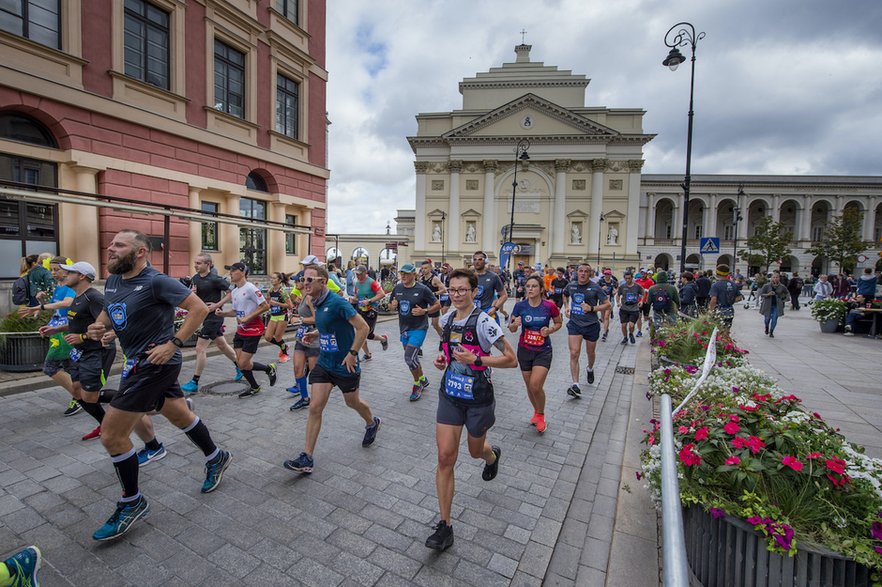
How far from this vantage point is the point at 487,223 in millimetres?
52219

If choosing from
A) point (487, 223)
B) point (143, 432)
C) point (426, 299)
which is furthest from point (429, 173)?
Answer: point (143, 432)

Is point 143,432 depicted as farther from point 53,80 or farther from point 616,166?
point 616,166

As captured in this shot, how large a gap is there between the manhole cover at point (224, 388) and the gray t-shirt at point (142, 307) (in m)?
3.54

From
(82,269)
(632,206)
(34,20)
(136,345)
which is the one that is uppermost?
(632,206)

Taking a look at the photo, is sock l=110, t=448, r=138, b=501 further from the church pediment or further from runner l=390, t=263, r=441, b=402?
the church pediment

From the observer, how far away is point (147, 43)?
505 inches

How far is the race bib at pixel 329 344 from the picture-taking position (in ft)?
14.8

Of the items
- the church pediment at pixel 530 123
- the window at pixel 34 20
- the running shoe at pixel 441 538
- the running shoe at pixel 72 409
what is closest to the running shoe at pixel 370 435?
the running shoe at pixel 441 538

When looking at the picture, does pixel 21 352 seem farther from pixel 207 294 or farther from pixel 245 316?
pixel 245 316

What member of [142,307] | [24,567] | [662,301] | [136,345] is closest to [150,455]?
[136,345]

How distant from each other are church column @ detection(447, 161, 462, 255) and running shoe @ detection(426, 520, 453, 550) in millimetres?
49887

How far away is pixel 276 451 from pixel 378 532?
1951mm

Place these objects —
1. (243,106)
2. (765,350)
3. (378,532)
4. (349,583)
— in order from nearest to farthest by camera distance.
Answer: (349,583)
(378,532)
(765,350)
(243,106)

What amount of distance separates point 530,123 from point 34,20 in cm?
4822
